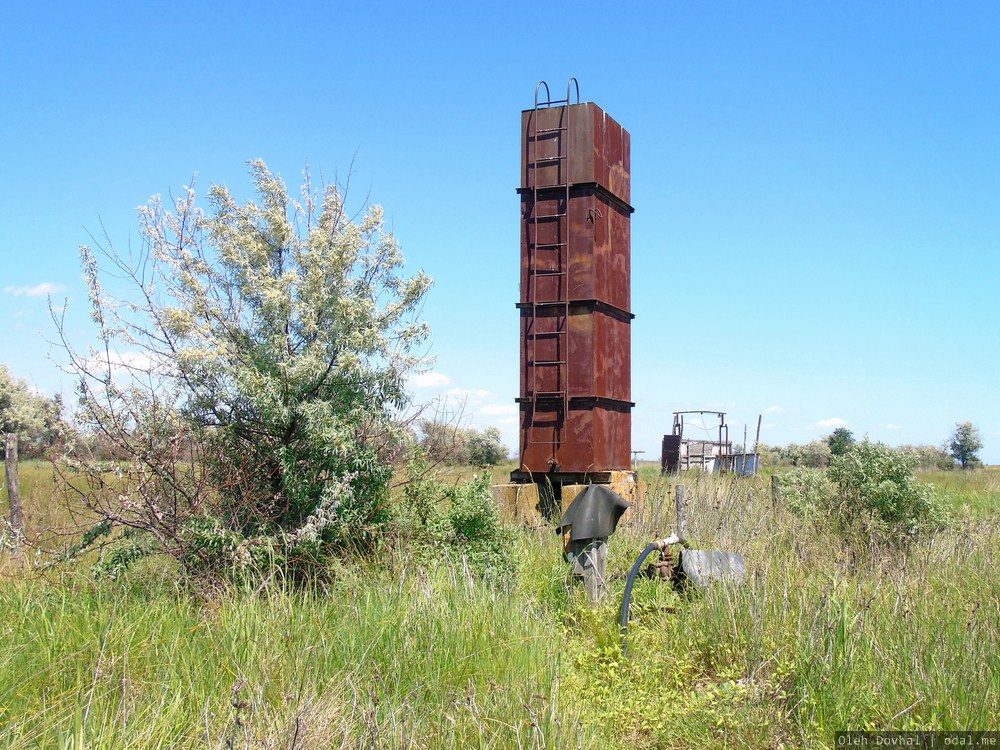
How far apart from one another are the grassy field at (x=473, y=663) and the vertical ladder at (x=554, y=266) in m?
5.93

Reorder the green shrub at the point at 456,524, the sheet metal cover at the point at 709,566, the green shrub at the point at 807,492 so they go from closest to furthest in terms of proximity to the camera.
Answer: the sheet metal cover at the point at 709,566 → the green shrub at the point at 456,524 → the green shrub at the point at 807,492

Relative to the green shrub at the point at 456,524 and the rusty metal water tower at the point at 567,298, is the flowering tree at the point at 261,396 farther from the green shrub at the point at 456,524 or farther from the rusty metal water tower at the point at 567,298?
the rusty metal water tower at the point at 567,298

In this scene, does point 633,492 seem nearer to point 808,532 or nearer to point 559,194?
point 808,532

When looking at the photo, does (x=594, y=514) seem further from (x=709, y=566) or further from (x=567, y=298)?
(x=567, y=298)

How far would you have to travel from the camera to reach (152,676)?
4.35 m

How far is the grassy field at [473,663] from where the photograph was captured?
3863 mm

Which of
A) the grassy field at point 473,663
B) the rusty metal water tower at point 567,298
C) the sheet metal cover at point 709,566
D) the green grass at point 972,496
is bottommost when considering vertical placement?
the grassy field at point 473,663

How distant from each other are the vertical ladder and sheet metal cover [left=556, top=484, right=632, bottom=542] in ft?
17.9

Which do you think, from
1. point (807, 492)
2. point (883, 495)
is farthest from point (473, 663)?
point (807, 492)

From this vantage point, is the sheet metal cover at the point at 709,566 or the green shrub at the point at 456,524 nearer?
the sheet metal cover at the point at 709,566

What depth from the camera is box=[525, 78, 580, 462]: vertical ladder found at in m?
12.3

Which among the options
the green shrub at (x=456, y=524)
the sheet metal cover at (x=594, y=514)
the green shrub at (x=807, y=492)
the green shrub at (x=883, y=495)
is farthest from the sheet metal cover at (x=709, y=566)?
the green shrub at (x=883, y=495)

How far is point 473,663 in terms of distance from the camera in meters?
4.58

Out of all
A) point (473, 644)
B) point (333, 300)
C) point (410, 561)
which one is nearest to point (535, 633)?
point (473, 644)
